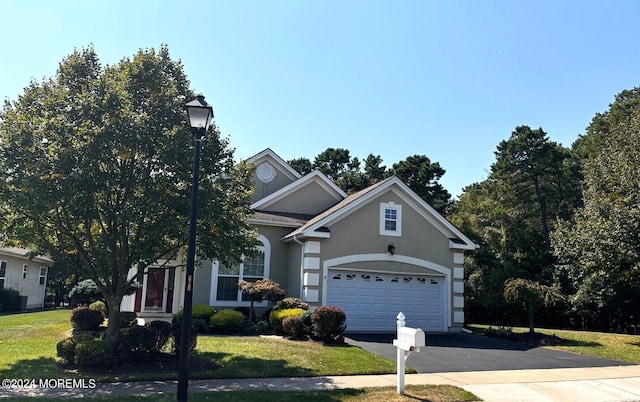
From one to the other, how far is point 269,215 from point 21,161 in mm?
11605

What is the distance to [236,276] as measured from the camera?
1920 centimetres

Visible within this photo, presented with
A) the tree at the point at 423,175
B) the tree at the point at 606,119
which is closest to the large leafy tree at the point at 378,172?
the tree at the point at 423,175

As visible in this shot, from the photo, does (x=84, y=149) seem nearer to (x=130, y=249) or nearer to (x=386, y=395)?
(x=130, y=249)

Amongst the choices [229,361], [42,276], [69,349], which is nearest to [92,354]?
[69,349]

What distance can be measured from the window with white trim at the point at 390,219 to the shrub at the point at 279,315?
5.06m

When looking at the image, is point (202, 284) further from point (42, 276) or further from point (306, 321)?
point (42, 276)

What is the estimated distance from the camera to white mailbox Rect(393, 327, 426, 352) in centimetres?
830

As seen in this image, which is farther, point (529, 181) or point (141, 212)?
point (529, 181)

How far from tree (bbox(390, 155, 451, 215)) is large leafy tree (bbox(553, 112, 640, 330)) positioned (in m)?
16.1

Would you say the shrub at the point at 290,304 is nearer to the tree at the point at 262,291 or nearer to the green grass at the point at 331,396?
the tree at the point at 262,291

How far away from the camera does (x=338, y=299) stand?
59.6ft

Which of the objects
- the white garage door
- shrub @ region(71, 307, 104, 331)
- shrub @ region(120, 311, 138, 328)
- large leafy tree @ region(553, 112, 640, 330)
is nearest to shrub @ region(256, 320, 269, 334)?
the white garage door

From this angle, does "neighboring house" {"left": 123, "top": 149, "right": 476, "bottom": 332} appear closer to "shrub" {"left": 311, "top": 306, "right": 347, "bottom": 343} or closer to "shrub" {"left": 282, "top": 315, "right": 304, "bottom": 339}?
"shrub" {"left": 282, "top": 315, "right": 304, "bottom": 339}

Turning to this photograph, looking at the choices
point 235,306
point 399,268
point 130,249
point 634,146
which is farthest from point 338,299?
point 634,146
